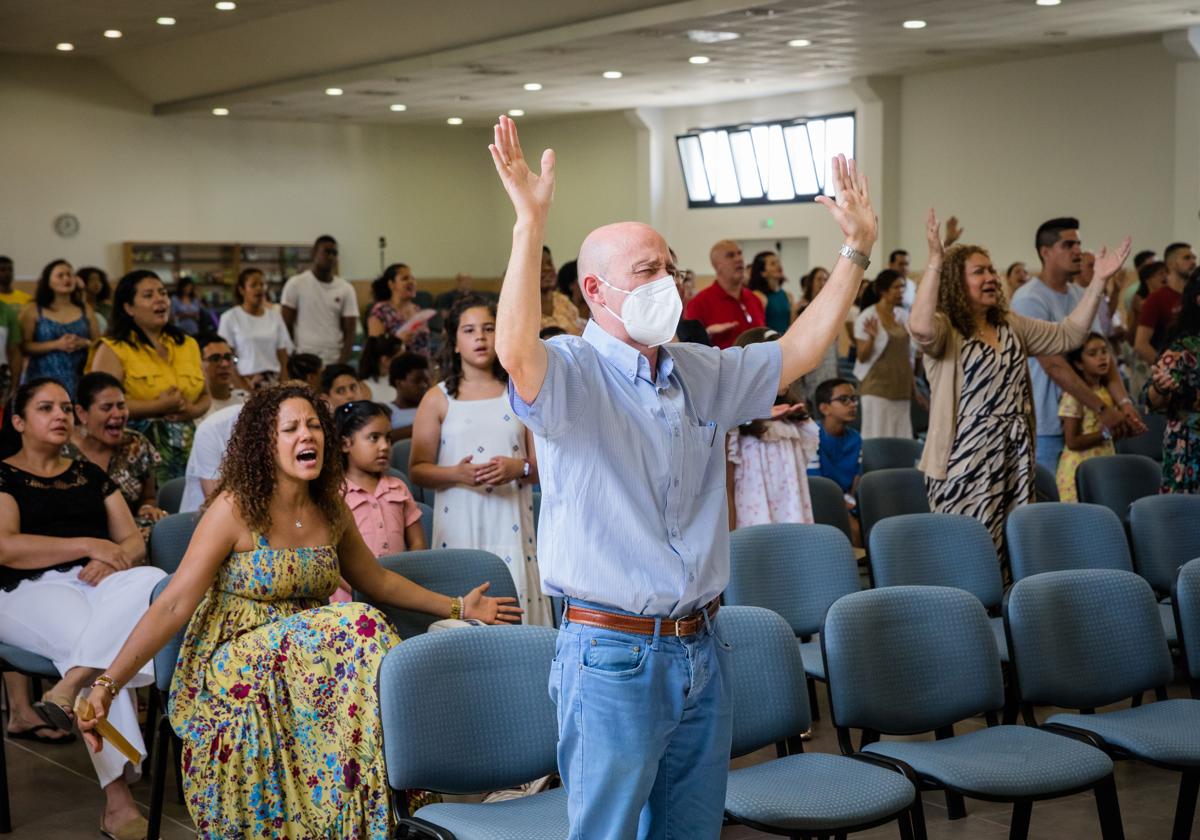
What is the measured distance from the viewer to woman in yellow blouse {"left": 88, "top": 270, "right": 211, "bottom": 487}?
6105mm

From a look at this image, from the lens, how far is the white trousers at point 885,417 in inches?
345

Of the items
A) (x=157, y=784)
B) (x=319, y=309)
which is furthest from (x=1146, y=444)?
(x=319, y=309)

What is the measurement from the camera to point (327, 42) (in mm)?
14695

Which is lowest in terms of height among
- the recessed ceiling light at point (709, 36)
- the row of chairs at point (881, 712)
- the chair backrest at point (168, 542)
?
the row of chairs at point (881, 712)

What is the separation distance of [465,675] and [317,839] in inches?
27.2

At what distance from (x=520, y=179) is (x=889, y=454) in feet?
16.5

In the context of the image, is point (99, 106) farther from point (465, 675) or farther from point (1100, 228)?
point (465, 675)

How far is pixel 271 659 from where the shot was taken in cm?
353

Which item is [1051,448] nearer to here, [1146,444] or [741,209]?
[1146,444]

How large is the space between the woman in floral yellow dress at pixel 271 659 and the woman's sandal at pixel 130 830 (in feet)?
1.81

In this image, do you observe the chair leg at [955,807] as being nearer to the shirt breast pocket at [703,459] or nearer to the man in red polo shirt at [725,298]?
the shirt breast pocket at [703,459]

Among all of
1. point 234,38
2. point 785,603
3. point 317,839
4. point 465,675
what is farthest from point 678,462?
point 234,38

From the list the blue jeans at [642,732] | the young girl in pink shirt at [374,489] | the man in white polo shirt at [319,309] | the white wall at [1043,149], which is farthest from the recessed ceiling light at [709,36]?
the blue jeans at [642,732]

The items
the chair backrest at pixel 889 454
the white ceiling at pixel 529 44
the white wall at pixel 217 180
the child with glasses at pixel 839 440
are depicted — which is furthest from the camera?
the white wall at pixel 217 180
